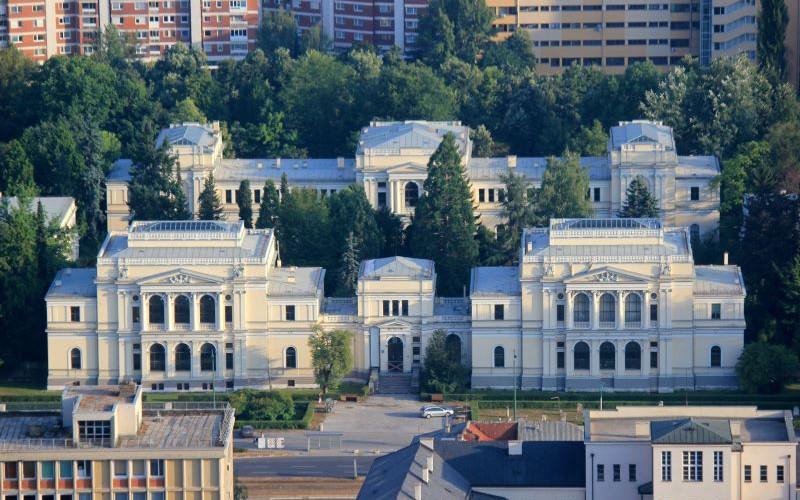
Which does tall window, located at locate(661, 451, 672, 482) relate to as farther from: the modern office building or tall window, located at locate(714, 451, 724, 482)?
the modern office building

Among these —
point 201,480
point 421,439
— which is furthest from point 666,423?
point 201,480

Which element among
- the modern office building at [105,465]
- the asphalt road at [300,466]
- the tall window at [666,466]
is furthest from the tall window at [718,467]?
the asphalt road at [300,466]

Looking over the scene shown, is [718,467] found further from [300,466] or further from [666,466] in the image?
[300,466]

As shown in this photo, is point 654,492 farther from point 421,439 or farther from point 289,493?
point 289,493

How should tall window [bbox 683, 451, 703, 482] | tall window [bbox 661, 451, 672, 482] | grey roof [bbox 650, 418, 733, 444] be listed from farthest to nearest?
tall window [bbox 661, 451, 672, 482] → tall window [bbox 683, 451, 703, 482] → grey roof [bbox 650, 418, 733, 444]

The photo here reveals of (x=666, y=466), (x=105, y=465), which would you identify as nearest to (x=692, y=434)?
(x=666, y=466)

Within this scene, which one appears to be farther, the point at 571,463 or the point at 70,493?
the point at 571,463

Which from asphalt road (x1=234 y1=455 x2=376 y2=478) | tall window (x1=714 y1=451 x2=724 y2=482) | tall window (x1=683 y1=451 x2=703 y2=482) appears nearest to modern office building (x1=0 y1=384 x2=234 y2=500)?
tall window (x1=683 y1=451 x2=703 y2=482)
